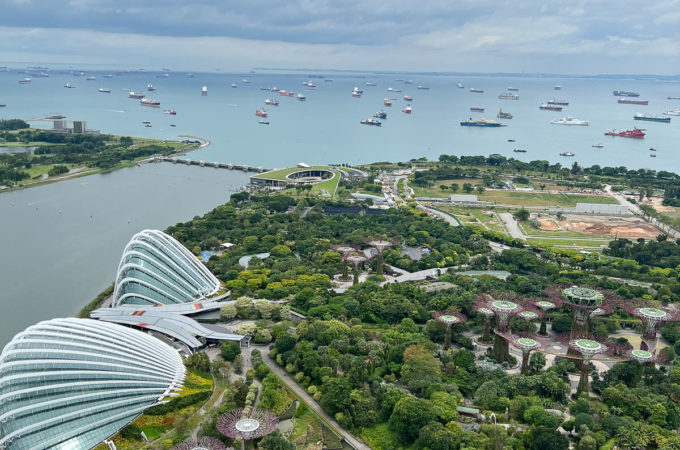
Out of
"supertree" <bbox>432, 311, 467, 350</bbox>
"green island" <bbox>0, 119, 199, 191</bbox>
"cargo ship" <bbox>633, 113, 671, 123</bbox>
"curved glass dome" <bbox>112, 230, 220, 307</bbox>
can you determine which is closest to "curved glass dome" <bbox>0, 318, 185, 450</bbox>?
"curved glass dome" <bbox>112, 230, 220, 307</bbox>

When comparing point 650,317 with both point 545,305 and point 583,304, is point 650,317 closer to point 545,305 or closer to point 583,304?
point 583,304

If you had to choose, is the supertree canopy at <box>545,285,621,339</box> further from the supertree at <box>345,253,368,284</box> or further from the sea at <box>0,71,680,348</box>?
the sea at <box>0,71,680,348</box>

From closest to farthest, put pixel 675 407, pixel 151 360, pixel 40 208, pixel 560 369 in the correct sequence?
pixel 675 407, pixel 151 360, pixel 560 369, pixel 40 208

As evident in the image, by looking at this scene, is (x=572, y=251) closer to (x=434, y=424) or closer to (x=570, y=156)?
(x=434, y=424)

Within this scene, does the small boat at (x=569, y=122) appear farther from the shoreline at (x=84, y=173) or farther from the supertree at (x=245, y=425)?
the supertree at (x=245, y=425)

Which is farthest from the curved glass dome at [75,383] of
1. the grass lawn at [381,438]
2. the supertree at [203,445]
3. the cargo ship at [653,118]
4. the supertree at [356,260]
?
the cargo ship at [653,118]

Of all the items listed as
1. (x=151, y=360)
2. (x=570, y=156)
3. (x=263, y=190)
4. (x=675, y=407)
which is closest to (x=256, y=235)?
(x=263, y=190)

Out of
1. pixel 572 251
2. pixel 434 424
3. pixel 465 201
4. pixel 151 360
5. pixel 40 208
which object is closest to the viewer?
pixel 434 424
